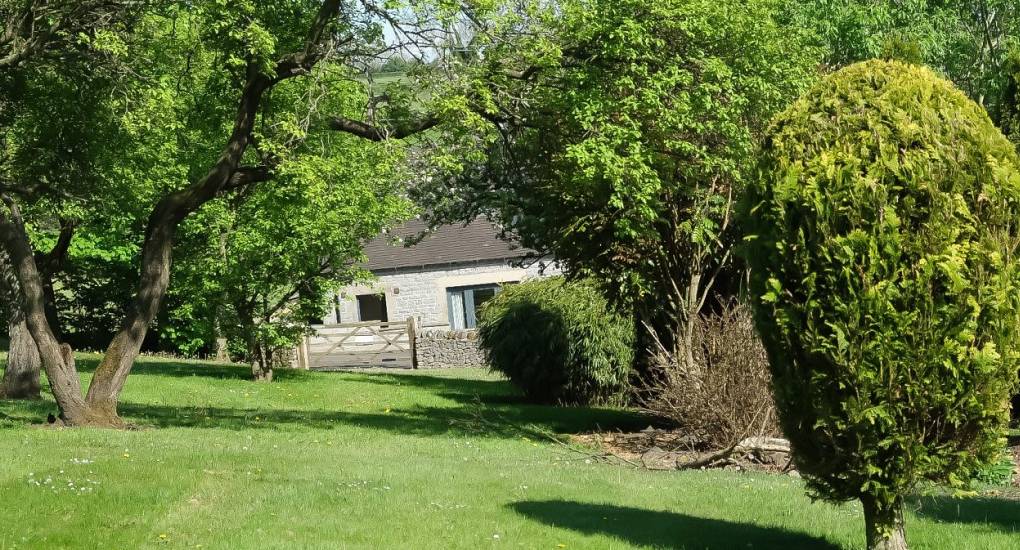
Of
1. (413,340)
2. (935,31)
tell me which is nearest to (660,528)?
(935,31)

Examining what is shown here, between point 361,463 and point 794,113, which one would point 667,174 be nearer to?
point 361,463

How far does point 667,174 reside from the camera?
664 inches

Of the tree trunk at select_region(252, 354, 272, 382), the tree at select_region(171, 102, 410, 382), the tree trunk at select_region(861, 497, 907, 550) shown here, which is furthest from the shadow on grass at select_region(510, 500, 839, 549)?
the tree trunk at select_region(252, 354, 272, 382)

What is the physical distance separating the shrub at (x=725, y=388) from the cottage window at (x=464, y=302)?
27.7 m

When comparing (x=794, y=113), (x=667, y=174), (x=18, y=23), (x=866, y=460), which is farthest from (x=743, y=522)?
(x=18, y=23)

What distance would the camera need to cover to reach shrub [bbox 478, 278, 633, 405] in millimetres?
25234

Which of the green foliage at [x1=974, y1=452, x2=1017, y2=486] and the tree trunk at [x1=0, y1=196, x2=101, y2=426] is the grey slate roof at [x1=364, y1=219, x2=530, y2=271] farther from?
the green foliage at [x1=974, y1=452, x2=1017, y2=486]

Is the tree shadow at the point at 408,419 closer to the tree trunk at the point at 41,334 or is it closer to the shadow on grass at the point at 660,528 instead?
the tree trunk at the point at 41,334

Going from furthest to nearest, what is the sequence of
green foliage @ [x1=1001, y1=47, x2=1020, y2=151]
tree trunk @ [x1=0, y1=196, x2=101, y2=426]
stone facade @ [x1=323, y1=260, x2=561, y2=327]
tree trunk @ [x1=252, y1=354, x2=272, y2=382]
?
stone facade @ [x1=323, y1=260, x2=561, y2=327] → tree trunk @ [x1=252, y1=354, x2=272, y2=382] → green foliage @ [x1=1001, y1=47, x2=1020, y2=151] → tree trunk @ [x1=0, y1=196, x2=101, y2=426]

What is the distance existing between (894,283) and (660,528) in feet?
9.07

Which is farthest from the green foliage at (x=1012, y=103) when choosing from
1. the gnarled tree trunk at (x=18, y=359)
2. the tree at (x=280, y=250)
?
the gnarled tree trunk at (x=18, y=359)

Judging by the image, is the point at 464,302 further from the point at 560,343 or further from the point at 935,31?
the point at 935,31

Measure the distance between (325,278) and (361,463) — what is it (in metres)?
16.4

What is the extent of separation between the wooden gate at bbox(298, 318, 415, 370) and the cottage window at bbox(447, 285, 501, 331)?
2937 millimetres
